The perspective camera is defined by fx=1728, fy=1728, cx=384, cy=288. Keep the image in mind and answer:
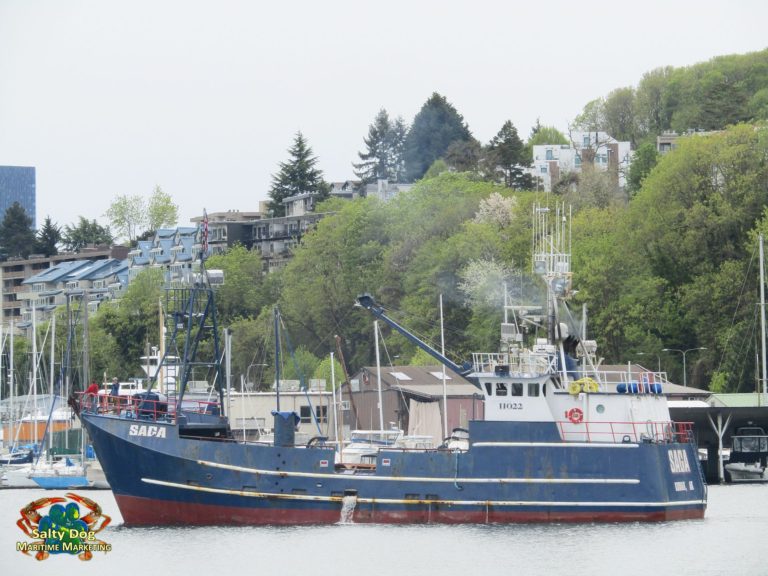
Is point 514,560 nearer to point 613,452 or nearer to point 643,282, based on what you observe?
point 613,452

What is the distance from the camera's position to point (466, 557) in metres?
46.4

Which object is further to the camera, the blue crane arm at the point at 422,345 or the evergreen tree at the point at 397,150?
the evergreen tree at the point at 397,150

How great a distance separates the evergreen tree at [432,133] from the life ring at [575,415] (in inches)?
4705

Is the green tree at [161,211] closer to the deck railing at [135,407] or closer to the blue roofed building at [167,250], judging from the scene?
the blue roofed building at [167,250]

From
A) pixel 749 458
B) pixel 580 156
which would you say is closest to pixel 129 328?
pixel 580 156

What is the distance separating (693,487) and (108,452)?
A: 1776 cm

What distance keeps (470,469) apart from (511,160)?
91.4m

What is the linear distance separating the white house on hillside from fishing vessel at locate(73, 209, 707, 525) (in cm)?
8542

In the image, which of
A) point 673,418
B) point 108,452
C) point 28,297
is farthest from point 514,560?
point 28,297

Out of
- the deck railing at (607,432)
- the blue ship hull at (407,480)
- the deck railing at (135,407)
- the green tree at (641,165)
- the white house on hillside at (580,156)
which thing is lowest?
the blue ship hull at (407,480)

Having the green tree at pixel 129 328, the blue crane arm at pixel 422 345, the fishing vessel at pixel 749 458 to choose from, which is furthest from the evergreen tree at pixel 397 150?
the blue crane arm at pixel 422 345

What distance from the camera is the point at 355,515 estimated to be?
51.3 metres

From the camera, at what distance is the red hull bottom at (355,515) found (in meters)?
50.8

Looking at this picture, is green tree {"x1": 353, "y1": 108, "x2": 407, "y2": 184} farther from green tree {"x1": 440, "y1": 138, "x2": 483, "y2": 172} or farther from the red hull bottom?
the red hull bottom
